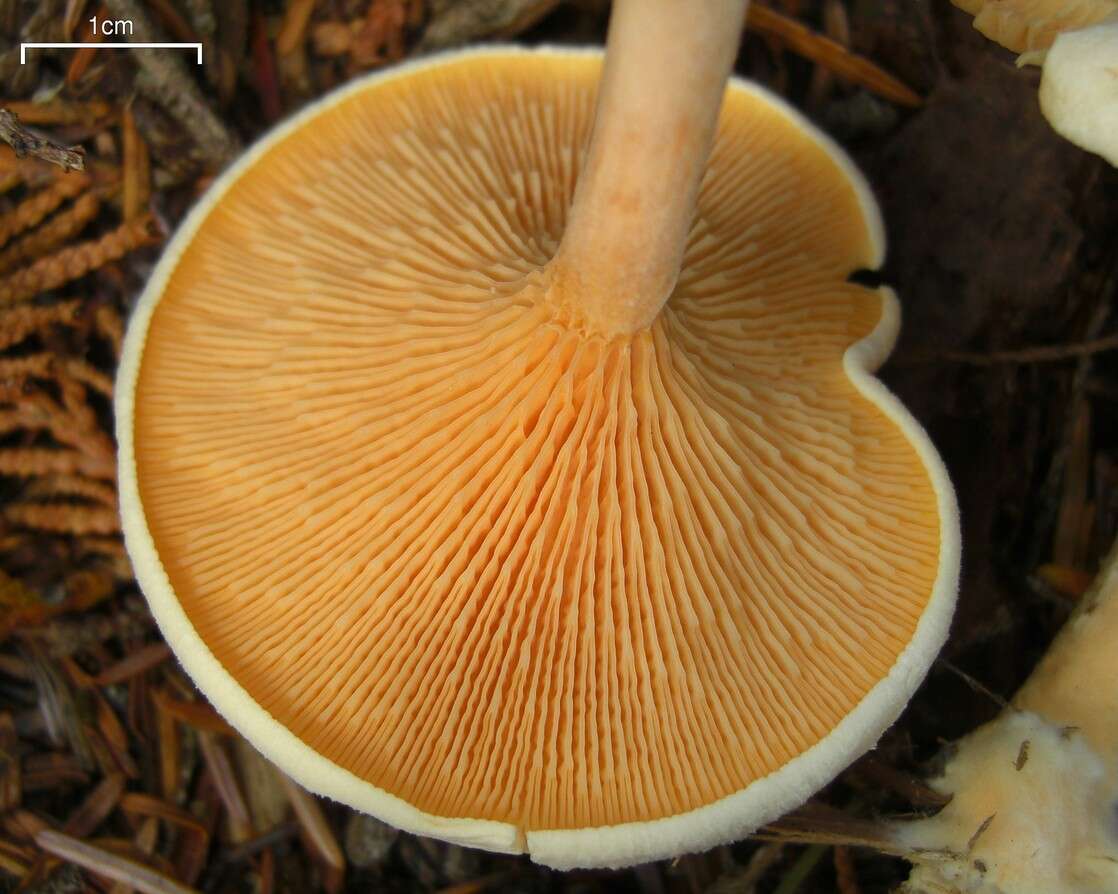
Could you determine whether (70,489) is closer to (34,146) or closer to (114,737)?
(114,737)

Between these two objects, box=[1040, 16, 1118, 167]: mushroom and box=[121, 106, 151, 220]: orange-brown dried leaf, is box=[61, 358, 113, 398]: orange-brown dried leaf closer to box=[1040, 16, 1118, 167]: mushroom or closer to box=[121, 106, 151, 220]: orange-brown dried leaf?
box=[121, 106, 151, 220]: orange-brown dried leaf

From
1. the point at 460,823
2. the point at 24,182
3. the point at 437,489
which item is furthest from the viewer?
the point at 24,182

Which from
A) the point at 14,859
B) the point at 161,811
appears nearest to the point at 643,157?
the point at 161,811

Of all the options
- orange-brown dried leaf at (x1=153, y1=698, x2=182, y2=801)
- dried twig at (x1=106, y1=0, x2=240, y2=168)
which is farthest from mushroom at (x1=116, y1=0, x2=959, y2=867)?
orange-brown dried leaf at (x1=153, y1=698, x2=182, y2=801)

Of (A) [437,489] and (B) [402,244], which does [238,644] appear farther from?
(B) [402,244]

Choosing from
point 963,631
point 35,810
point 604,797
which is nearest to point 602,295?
point 604,797
